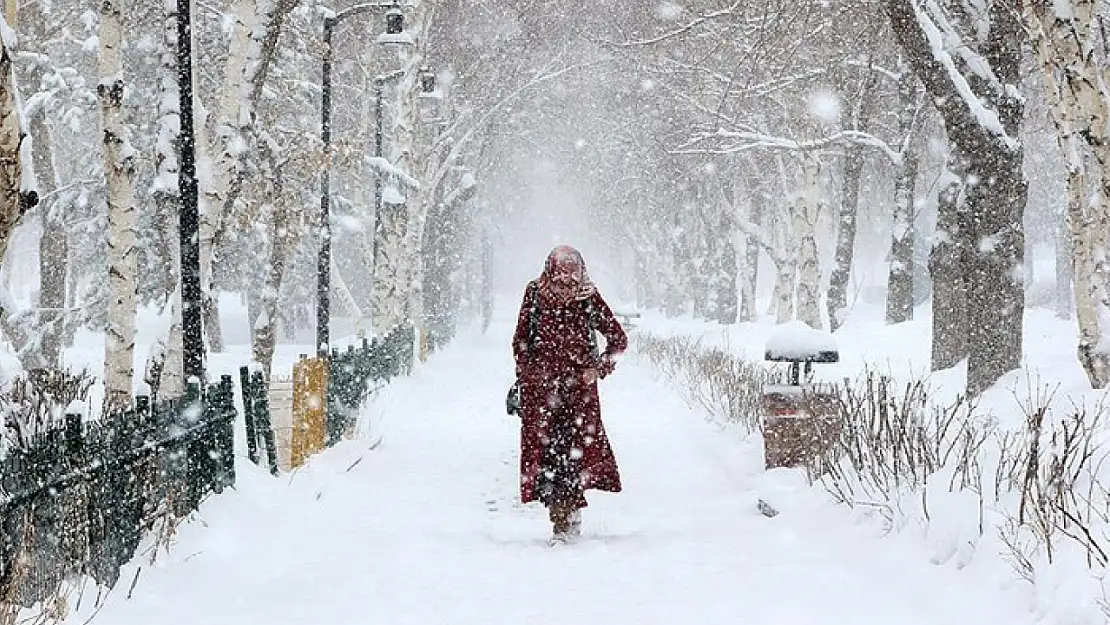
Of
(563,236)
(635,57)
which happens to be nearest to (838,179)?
(635,57)

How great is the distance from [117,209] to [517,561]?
5.52 meters

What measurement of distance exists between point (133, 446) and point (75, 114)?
62.2 feet

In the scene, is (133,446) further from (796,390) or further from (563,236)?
(563,236)

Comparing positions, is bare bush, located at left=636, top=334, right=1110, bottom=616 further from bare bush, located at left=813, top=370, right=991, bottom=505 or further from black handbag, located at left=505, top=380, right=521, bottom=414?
black handbag, located at left=505, top=380, right=521, bottom=414

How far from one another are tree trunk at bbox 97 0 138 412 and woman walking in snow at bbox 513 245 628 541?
428 centimetres

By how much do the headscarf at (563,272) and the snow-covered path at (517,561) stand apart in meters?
1.62

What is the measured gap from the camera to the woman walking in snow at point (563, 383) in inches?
286

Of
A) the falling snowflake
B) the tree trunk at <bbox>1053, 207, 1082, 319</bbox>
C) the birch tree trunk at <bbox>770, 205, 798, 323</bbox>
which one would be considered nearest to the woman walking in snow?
the falling snowflake

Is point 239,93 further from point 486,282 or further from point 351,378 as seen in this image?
point 486,282

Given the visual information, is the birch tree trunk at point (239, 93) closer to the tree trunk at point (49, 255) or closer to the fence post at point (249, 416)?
the fence post at point (249, 416)

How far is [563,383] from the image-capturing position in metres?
7.32

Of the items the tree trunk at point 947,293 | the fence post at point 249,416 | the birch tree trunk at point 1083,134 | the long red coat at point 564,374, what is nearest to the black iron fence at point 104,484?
the fence post at point 249,416

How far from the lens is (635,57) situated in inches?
998

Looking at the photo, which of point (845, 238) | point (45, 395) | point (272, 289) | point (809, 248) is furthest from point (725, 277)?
point (45, 395)
